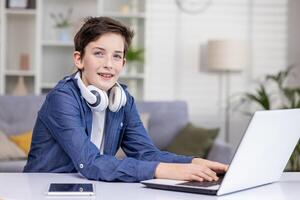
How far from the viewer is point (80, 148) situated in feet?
5.65

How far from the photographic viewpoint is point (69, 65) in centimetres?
579

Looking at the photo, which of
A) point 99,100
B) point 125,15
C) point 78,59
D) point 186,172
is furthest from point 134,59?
point 186,172

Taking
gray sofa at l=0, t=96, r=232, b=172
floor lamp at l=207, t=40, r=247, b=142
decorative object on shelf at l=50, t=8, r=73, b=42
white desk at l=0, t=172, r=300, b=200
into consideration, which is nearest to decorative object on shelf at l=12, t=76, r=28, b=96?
decorative object on shelf at l=50, t=8, r=73, b=42

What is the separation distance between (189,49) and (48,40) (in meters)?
1.30

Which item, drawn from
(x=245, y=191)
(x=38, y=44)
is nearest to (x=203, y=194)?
(x=245, y=191)

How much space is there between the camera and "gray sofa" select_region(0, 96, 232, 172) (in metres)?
4.21

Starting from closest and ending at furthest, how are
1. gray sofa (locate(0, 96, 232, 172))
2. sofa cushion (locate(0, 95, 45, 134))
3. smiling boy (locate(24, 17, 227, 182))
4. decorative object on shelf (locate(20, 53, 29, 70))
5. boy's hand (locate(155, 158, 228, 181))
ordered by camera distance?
boy's hand (locate(155, 158, 228, 181)) → smiling boy (locate(24, 17, 227, 182)) → gray sofa (locate(0, 96, 232, 172)) → sofa cushion (locate(0, 95, 45, 134)) → decorative object on shelf (locate(20, 53, 29, 70))

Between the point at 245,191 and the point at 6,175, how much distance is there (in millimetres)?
667

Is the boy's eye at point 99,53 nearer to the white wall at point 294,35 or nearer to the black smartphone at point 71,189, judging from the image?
the black smartphone at point 71,189

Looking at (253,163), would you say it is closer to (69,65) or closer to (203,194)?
(203,194)

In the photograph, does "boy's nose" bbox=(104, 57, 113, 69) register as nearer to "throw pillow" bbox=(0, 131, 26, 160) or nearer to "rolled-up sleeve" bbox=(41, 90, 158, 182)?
"rolled-up sleeve" bbox=(41, 90, 158, 182)

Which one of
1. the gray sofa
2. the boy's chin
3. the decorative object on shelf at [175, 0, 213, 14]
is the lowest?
the gray sofa

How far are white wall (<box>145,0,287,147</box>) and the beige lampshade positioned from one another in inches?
14.3

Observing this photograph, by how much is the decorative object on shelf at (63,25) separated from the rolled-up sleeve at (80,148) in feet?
12.3
